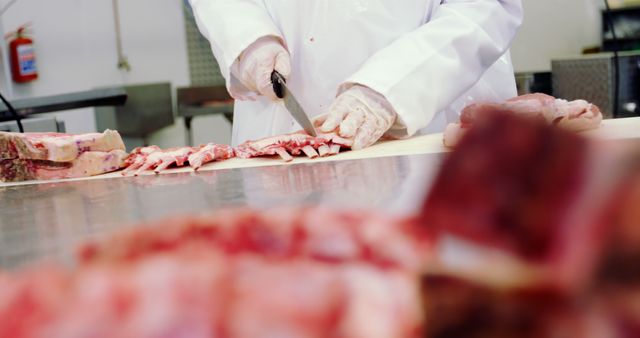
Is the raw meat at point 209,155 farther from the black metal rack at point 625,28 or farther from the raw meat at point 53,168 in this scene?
the black metal rack at point 625,28

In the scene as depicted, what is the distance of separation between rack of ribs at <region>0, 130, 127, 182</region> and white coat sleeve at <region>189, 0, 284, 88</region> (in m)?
0.71

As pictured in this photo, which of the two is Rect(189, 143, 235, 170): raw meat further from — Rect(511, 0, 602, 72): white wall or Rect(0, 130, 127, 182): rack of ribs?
Rect(511, 0, 602, 72): white wall

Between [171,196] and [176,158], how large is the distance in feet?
2.09

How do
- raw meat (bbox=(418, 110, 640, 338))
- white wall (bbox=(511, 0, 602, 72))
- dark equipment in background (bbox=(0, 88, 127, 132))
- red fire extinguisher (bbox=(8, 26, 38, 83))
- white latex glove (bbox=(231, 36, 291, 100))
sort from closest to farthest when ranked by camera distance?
raw meat (bbox=(418, 110, 640, 338))
white latex glove (bbox=(231, 36, 291, 100))
dark equipment in background (bbox=(0, 88, 127, 132))
red fire extinguisher (bbox=(8, 26, 38, 83))
white wall (bbox=(511, 0, 602, 72))

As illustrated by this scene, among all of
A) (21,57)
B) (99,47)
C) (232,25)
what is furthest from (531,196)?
(99,47)

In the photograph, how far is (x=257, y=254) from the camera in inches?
15.5

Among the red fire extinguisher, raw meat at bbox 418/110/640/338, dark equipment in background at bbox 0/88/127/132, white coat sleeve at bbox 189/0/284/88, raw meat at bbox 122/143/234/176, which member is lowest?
raw meat at bbox 122/143/234/176

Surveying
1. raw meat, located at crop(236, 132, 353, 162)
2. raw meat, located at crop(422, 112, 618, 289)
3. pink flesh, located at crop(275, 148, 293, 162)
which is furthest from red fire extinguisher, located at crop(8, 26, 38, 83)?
raw meat, located at crop(422, 112, 618, 289)

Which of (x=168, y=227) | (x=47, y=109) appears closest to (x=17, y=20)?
(x=47, y=109)

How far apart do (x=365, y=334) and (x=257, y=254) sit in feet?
0.36

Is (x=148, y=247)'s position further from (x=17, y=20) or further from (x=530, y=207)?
(x=17, y=20)

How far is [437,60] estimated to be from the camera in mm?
2021

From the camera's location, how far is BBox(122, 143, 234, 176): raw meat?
1620 mm

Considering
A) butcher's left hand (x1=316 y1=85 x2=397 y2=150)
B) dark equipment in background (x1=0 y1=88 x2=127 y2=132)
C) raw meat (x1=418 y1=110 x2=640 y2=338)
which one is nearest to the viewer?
raw meat (x1=418 y1=110 x2=640 y2=338)
